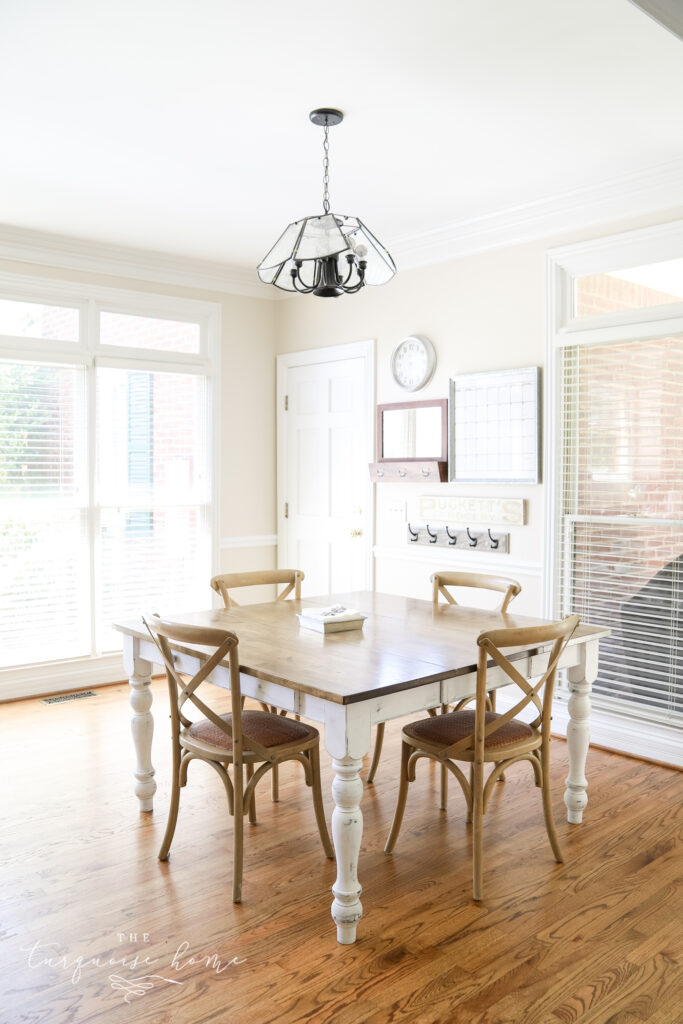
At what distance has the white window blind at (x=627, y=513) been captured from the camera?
3633 mm

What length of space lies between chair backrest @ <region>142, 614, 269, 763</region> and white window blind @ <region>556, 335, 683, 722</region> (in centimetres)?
207

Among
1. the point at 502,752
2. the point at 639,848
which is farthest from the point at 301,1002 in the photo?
the point at 639,848

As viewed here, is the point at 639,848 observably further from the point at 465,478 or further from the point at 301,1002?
the point at 465,478

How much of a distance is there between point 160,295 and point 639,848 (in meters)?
4.08

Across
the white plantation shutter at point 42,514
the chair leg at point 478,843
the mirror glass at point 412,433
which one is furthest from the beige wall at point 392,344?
the chair leg at point 478,843

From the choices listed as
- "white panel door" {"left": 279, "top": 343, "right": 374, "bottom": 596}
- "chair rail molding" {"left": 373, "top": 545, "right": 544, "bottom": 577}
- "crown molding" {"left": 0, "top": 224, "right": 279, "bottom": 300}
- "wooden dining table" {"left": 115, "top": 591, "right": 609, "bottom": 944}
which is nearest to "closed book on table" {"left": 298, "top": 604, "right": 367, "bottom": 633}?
"wooden dining table" {"left": 115, "top": 591, "right": 609, "bottom": 944}

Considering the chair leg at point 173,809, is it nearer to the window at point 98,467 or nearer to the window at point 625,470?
the window at point 625,470

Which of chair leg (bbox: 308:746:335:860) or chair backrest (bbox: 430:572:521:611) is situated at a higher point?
chair backrest (bbox: 430:572:521:611)

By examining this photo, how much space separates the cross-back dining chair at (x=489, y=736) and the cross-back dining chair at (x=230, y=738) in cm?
39

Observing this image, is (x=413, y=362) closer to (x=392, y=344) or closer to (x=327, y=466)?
(x=392, y=344)

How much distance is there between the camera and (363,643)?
109 inches

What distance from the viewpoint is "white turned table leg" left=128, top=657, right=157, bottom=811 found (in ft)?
10.0

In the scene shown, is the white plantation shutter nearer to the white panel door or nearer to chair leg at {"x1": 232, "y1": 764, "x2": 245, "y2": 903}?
the white panel door

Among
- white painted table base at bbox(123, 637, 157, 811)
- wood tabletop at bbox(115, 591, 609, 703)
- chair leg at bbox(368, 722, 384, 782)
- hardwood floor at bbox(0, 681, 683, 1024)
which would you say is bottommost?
hardwood floor at bbox(0, 681, 683, 1024)
